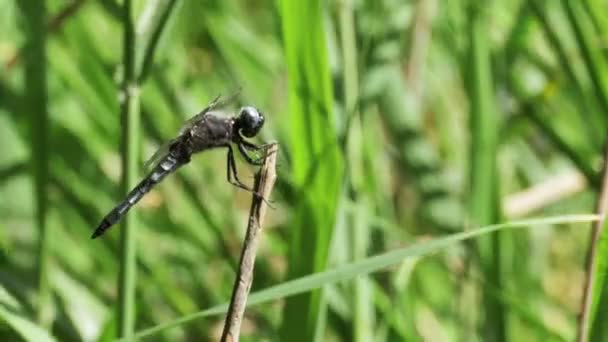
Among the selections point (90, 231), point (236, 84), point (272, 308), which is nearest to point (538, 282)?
point (272, 308)

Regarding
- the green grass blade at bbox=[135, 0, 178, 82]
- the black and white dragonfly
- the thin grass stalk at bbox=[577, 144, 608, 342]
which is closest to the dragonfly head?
the black and white dragonfly

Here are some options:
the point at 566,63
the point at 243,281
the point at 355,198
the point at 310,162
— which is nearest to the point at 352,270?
the point at 243,281

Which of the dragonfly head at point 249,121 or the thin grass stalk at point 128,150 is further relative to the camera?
the dragonfly head at point 249,121

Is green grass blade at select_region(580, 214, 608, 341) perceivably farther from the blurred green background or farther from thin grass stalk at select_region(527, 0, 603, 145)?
thin grass stalk at select_region(527, 0, 603, 145)

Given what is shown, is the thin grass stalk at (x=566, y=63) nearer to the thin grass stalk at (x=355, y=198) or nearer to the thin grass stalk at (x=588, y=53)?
the thin grass stalk at (x=588, y=53)

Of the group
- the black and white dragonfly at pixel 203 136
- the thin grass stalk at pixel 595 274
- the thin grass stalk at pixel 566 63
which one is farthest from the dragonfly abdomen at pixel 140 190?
the thin grass stalk at pixel 566 63

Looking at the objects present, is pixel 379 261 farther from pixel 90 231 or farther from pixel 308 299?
pixel 90 231

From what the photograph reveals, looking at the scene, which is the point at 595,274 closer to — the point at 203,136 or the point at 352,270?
the point at 352,270
